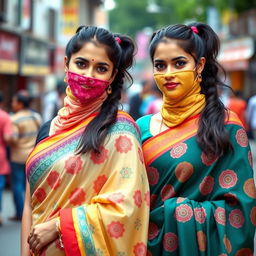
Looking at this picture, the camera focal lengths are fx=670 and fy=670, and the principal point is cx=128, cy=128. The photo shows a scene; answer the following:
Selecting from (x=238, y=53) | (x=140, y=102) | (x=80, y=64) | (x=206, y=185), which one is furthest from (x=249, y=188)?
(x=238, y=53)

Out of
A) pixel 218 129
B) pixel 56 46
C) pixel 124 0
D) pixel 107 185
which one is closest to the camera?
pixel 107 185

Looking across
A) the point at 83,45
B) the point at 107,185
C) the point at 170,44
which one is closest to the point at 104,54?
the point at 83,45

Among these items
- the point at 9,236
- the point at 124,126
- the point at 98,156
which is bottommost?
the point at 9,236

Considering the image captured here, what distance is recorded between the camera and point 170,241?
125 inches

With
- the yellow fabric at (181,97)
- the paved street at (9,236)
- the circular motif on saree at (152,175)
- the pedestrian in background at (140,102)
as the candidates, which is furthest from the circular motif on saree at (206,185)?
the pedestrian in background at (140,102)

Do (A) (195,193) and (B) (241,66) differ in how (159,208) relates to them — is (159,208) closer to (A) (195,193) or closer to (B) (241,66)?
(A) (195,193)

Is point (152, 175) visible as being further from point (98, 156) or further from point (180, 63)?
point (180, 63)

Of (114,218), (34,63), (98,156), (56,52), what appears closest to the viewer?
(114,218)

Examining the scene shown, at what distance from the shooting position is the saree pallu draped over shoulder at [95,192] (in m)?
2.97

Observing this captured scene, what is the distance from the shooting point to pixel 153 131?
3.44 metres

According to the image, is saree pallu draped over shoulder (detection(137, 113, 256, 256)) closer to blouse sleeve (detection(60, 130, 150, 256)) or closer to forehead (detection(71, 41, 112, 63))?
blouse sleeve (detection(60, 130, 150, 256))

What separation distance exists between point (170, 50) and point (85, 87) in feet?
1.59

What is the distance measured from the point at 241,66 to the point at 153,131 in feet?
68.5

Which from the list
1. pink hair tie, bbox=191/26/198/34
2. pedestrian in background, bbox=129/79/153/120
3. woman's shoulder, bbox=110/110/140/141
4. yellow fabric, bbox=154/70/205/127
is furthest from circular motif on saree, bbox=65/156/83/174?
pedestrian in background, bbox=129/79/153/120
